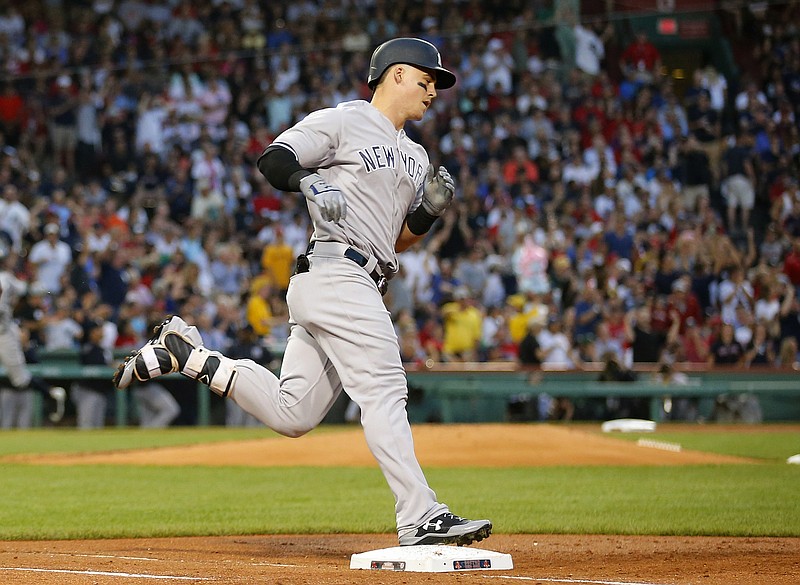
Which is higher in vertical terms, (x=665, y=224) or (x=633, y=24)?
(x=633, y=24)

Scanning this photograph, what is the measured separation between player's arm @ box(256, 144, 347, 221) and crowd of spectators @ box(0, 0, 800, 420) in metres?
11.8

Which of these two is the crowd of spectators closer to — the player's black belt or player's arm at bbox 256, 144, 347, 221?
the player's black belt

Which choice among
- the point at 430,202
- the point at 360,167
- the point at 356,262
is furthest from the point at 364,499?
the point at 360,167

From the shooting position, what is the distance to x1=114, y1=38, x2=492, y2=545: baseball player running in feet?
16.4

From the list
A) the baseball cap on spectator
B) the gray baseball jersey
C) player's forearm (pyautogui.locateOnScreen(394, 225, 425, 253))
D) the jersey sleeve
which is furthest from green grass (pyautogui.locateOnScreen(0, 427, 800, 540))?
the baseball cap on spectator

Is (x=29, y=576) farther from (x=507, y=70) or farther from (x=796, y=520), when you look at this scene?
(x=507, y=70)

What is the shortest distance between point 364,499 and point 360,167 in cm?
392

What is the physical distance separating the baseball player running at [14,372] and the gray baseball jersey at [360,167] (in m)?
10.7

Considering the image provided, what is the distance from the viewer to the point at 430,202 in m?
5.55

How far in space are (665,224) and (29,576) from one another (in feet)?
51.4

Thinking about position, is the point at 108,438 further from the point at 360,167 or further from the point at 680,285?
the point at 360,167

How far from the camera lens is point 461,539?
4.93 metres

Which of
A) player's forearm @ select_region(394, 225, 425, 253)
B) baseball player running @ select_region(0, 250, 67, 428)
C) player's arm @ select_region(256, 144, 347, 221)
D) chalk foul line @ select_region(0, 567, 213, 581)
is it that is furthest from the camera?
baseball player running @ select_region(0, 250, 67, 428)

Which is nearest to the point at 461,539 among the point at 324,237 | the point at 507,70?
the point at 324,237
